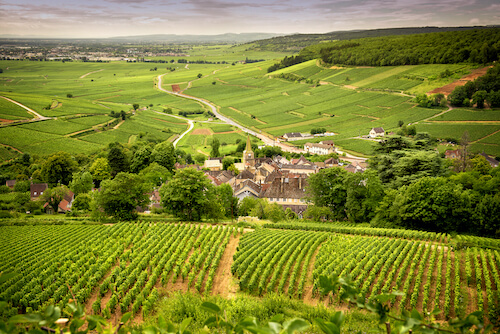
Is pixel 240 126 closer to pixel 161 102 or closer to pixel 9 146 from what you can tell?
pixel 161 102

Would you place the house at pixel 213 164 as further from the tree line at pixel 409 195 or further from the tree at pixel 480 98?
the tree at pixel 480 98

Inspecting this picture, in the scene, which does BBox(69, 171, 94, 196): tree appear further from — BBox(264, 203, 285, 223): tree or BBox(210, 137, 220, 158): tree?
BBox(210, 137, 220, 158): tree

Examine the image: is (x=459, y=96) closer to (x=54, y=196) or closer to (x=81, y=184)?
(x=81, y=184)

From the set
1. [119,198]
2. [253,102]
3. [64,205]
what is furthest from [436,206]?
[253,102]

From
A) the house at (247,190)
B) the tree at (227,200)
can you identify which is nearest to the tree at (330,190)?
the tree at (227,200)

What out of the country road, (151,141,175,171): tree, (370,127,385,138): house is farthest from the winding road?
(151,141,175,171): tree

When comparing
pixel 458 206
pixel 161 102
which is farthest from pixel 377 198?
pixel 161 102

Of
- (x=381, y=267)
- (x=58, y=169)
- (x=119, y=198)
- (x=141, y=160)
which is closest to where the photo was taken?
(x=381, y=267)
